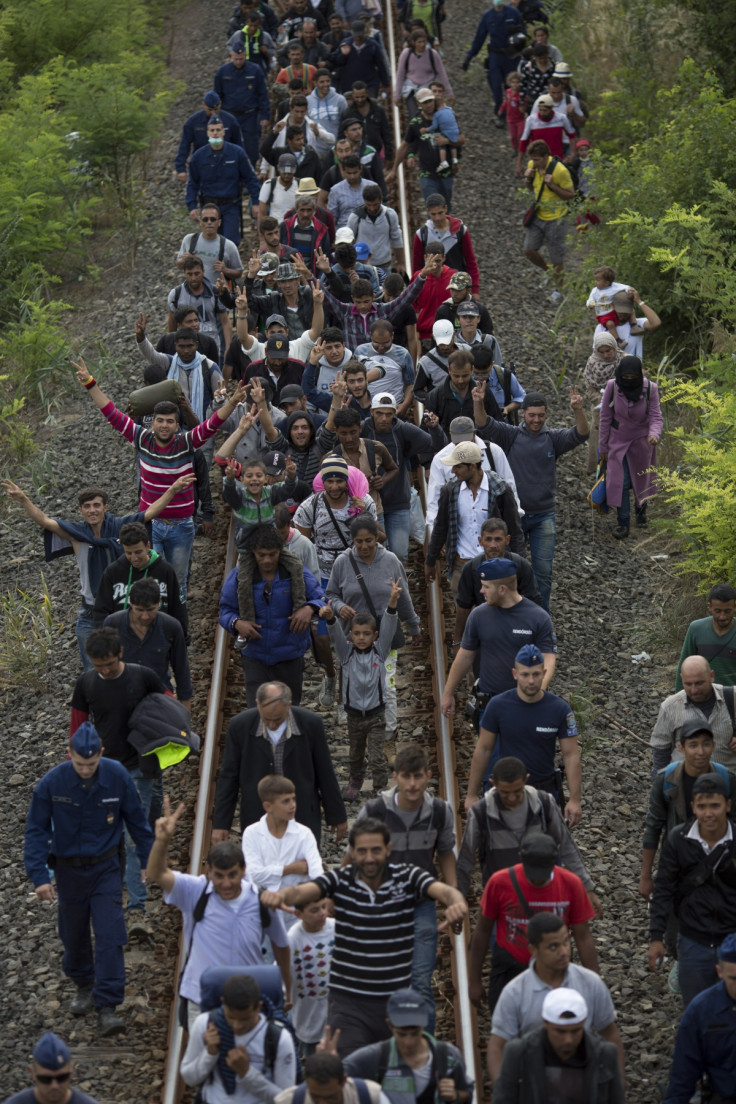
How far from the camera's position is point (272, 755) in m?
8.52

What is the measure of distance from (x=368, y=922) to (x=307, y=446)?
526cm

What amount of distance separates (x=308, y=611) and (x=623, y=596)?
425 cm

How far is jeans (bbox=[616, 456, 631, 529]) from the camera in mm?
13812

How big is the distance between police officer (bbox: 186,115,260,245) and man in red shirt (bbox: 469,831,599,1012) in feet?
37.0

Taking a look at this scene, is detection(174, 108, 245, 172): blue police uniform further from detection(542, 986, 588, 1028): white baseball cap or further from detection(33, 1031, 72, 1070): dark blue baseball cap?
detection(542, 986, 588, 1028): white baseball cap

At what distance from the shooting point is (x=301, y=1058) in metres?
7.93

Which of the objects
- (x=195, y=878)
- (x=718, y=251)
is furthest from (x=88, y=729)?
(x=718, y=251)

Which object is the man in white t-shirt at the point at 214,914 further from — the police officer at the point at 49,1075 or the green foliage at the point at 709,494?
the green foliage at the point at 709,494

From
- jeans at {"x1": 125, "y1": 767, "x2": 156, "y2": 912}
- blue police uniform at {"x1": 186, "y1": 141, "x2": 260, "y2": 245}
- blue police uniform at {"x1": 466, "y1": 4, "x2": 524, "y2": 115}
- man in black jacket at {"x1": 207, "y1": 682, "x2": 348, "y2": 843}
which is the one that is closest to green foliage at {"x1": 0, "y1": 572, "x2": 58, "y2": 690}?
jeans at {"x1": 125, "y1": 767, "x2": 156, "y2": 912}

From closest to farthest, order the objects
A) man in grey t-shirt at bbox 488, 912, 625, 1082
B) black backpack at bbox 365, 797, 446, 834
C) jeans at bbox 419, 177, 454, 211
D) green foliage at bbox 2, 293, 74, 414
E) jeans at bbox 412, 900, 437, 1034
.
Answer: man in grey t-shirt at bbox 488, 912, 625, 1082 < jeans at bbox 412, 900, 437, 1034 < black backpack at bbox 365, 797, 446, 834 < green foliage at bbox 2, 293, 74, 414 < jeans at bbox 419, 177, 454, 211

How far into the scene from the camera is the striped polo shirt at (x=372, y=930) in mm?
7156

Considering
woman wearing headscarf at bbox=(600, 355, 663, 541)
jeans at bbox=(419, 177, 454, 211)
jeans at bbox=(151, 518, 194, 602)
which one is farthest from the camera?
jeans at bbox=(419, 177, 454, 211)

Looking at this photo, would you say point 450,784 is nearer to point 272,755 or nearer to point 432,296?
point 272,755

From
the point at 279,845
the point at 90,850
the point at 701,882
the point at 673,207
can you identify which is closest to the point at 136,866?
the point at 90,850
